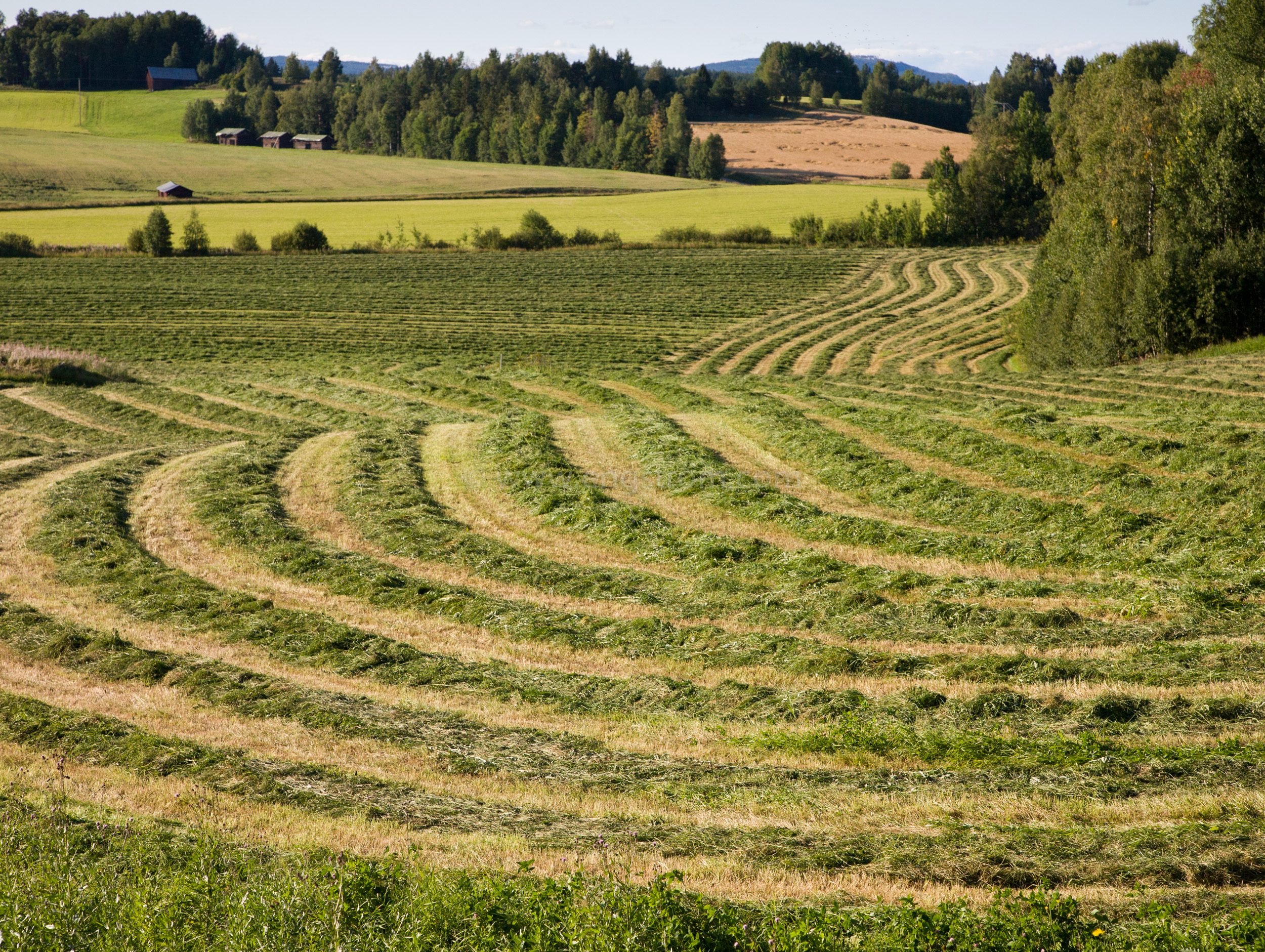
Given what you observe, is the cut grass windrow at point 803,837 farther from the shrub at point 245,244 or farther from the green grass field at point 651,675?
the shrub at point 245,244

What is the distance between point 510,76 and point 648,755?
19871 cm

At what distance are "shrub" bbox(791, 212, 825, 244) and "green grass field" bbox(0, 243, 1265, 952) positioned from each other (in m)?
60.7

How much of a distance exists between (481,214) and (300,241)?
2435 cm

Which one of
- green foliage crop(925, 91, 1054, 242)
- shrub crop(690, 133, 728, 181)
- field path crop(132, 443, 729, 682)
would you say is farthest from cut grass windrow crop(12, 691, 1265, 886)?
shrub crop(690, 133, 728, 181)

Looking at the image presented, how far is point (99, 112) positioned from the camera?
17938 cm

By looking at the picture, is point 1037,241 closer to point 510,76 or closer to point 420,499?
point 420,499

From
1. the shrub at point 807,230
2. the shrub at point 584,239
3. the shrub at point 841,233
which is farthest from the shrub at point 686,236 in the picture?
the shrub at point 841,233

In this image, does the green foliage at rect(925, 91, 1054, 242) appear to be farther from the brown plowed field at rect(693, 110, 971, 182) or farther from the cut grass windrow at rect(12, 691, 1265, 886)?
the cut grass windrow at rect(12, 691, 1265, 886)

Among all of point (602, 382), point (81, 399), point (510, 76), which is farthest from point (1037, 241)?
point (510, 76)

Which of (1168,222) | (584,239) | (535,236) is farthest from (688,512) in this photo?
(584,239)

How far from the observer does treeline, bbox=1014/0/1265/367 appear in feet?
124

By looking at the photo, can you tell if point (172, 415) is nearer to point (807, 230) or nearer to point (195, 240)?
point (195, 240)

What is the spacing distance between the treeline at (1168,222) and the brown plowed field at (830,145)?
99.9 meters

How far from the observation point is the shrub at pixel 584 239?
88.4 meters
